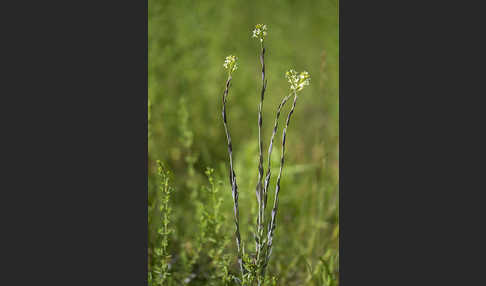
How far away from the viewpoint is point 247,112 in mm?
3139

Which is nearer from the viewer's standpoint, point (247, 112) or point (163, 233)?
point (163, 233)

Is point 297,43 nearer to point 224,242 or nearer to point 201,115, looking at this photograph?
point 201,115

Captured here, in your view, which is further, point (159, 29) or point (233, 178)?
point (159, 29)

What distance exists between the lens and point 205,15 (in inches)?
112

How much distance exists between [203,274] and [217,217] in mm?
307

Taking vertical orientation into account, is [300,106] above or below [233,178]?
above

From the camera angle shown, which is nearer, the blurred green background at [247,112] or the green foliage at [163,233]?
the green foliage at [163,233]

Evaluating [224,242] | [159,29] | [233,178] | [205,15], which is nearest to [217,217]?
[224,242]

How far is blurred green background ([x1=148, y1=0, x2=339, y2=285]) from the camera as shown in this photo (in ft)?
7.26

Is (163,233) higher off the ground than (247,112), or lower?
lower

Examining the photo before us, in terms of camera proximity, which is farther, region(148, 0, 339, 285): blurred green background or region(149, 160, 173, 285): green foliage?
region(148, 0, 339, 285): blurred green background

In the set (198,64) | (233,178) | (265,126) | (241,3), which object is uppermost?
(241,3)

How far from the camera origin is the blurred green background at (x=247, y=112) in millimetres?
2214

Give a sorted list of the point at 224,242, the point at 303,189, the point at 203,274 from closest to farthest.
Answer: the point at 224,242
the point at 203,274
the point at 303,189
